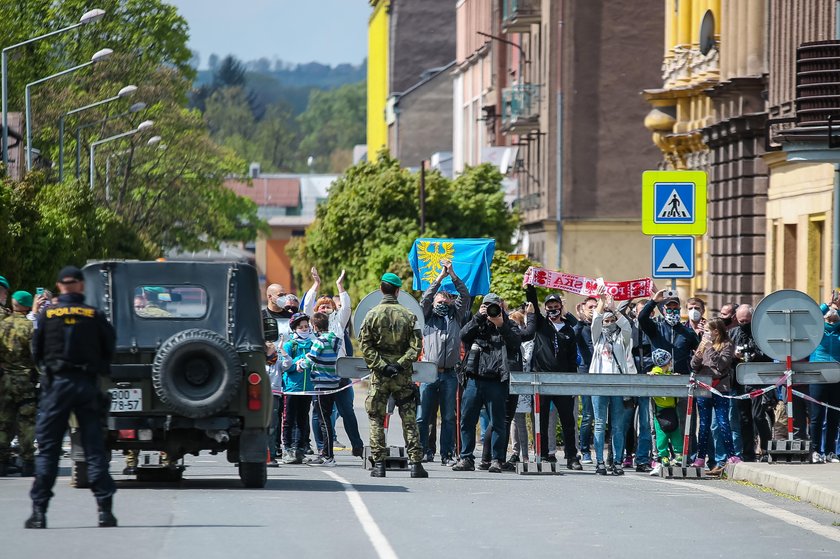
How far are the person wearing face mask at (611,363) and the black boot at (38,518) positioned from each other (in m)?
8.24

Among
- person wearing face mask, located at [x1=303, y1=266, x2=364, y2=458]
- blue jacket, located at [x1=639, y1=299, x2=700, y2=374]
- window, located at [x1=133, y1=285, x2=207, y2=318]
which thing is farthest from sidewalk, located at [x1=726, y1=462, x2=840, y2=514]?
window, located at [x1=133, y1=285, x2=207, y2=318]

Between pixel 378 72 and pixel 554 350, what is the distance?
96581mm

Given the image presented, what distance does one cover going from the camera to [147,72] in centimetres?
6606

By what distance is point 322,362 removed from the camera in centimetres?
2123

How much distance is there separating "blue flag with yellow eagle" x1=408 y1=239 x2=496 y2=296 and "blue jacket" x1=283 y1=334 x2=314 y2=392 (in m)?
5.37

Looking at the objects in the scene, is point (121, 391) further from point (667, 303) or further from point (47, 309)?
point (667, 303)

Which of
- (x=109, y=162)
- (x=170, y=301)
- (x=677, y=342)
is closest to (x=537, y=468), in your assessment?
(x=677, y=342)

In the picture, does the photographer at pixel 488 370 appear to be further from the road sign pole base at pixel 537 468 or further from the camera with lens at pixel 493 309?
the road sign pole base at pixel 537 468

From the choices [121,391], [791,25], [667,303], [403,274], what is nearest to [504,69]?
[403,274]

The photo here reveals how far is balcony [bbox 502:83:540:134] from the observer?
62.2 metres

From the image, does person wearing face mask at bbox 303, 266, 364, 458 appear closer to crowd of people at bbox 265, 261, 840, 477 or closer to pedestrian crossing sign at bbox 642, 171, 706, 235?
crowd of people at bbox 265, 261, 840, 477

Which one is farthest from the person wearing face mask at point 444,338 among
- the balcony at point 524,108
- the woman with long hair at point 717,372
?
the balcony at point 524,108

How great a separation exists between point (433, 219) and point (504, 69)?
15.4m

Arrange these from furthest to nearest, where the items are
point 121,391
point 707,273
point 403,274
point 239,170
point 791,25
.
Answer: point 239,170 → point 403,274 → point 707,273 → point 791,25 → point 121,391
